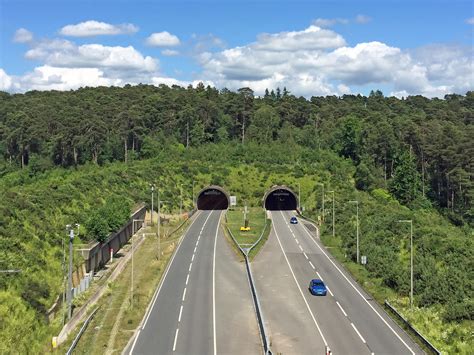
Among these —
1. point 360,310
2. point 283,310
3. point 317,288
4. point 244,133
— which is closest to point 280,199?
point 244,133

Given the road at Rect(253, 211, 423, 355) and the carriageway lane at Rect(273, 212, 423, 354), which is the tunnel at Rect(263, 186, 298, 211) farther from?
the road at Rect(253, 211, 423, 355)

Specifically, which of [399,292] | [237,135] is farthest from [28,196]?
[237,135]

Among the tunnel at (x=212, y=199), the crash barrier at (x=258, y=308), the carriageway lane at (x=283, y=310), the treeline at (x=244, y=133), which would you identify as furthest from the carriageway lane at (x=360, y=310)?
the treeline at (x=244, y=133)

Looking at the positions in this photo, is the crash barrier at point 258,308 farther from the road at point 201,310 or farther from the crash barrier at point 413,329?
the crash barrier at point 413,329

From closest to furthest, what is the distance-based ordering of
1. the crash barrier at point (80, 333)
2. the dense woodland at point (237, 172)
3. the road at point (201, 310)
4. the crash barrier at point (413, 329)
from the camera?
the crash barrier at point (80, 333) → the crash barrier at point (413, 329) → the road at point (201, 310) → the dense woodland at point (237, 172)

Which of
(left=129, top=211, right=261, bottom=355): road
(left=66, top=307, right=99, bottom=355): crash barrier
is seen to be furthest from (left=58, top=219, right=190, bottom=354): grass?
(left=129, top=211, right=261, bottom=355): road

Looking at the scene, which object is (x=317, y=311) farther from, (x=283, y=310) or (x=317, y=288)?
(x=317, y=288)
